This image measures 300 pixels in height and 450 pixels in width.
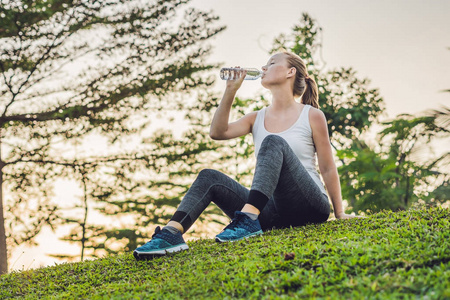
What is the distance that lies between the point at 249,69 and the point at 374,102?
363 inches

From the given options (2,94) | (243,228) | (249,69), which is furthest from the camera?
(2,94)

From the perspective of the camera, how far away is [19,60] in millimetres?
10523

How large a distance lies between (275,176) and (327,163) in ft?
2.48

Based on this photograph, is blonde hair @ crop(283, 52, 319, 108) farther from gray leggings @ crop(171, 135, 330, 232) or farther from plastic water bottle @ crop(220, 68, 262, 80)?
gray leggings @ crop(171, 135, 330, 232)

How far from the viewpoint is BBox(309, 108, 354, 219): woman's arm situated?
3891 mm

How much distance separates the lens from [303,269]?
97.7 inches

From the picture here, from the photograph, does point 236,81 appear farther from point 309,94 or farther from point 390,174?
point 390,174

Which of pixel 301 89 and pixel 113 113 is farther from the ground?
pixel 113 113

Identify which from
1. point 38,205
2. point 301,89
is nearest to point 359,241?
point 301,89

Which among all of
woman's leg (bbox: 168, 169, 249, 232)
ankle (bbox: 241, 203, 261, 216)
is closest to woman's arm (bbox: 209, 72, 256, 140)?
woman's leg (bbox: 168, 169, 249, 232)

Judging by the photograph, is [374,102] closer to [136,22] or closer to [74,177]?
[136,22]

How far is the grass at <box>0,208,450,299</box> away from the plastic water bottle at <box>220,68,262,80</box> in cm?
142

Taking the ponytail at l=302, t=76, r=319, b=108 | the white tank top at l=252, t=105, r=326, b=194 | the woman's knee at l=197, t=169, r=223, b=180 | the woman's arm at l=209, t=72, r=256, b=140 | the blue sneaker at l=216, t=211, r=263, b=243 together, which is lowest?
the blue sneaker at l=216, t=211, r=263, b=243

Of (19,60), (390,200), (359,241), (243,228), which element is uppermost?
(19,60)
